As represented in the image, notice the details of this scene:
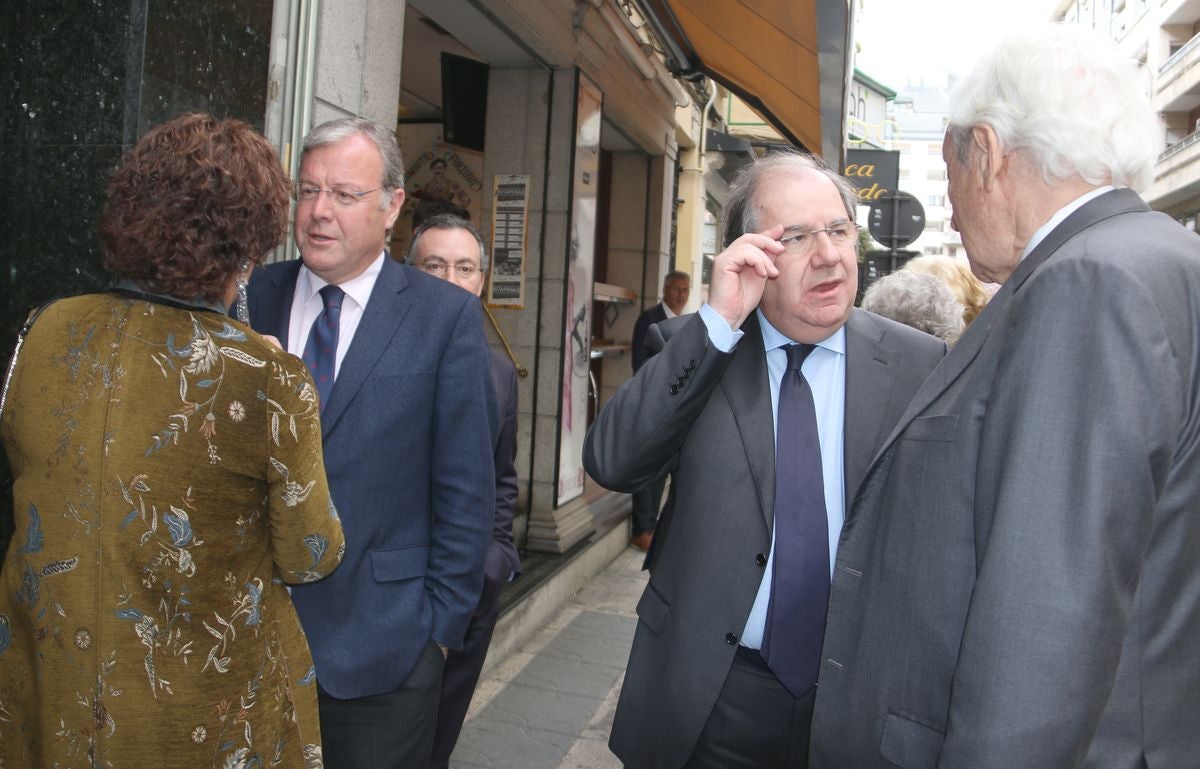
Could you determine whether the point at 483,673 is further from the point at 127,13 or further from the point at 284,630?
the point at 127,13

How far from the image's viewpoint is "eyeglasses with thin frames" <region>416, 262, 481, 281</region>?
3.40 meters

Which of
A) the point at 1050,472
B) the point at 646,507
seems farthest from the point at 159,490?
the point at 646,507

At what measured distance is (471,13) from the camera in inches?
195

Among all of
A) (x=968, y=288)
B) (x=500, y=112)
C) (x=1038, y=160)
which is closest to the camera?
(x=1038, y=160)

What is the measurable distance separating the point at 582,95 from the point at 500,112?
574mm

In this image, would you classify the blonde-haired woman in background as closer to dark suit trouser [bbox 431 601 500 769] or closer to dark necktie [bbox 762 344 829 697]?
dark necktie [bbox 762 344 829 697]

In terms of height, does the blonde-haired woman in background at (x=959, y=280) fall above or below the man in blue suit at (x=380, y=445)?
above

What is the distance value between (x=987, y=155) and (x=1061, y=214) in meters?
0.16

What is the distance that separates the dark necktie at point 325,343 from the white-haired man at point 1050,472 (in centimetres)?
127

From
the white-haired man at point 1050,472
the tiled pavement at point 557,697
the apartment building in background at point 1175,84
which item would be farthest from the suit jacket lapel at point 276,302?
the apartment building in background at point 1175,84

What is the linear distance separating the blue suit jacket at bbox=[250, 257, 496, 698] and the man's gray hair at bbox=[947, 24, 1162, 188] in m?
1.31

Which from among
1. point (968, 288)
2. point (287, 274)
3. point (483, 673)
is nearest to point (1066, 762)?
point (287, 274)

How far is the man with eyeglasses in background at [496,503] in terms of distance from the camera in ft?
10.0

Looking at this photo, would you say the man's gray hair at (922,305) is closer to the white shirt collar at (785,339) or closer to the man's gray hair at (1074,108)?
the white shirt collar at (785,339)
